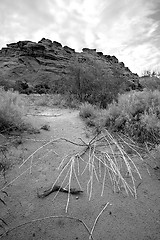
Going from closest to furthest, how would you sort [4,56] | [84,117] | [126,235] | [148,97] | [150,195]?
[126,235], [150,195], [148,97], [84,117], [4,56]

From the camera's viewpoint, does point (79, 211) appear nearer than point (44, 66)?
Yes

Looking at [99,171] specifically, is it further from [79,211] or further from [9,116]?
[9,116]

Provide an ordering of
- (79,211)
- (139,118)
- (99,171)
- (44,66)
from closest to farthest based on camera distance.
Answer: (79,211)
(99,171)
(139,118)
(44,66)

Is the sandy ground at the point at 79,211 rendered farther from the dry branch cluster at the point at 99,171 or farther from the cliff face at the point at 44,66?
the cliff face at the point at 44,66

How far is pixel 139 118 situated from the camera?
4402 mm

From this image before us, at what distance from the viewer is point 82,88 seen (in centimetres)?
1269

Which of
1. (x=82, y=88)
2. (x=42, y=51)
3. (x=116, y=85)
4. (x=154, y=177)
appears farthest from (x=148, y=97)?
(x=42, y=51)

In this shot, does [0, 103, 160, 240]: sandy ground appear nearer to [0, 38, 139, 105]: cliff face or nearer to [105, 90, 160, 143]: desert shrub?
[105, 90, 160, 143]: desert shrub

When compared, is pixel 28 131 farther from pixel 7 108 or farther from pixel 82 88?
pixel 82 88

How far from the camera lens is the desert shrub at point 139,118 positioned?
3811 mm

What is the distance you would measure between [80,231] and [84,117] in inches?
194

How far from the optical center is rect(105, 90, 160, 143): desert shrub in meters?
3.81

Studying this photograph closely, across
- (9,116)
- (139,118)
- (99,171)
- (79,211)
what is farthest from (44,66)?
(79,211)

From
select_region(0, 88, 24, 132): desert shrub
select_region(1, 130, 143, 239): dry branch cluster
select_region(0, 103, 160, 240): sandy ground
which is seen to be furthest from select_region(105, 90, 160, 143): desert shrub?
select_region(0, 88, 24, 132): desert shrub
